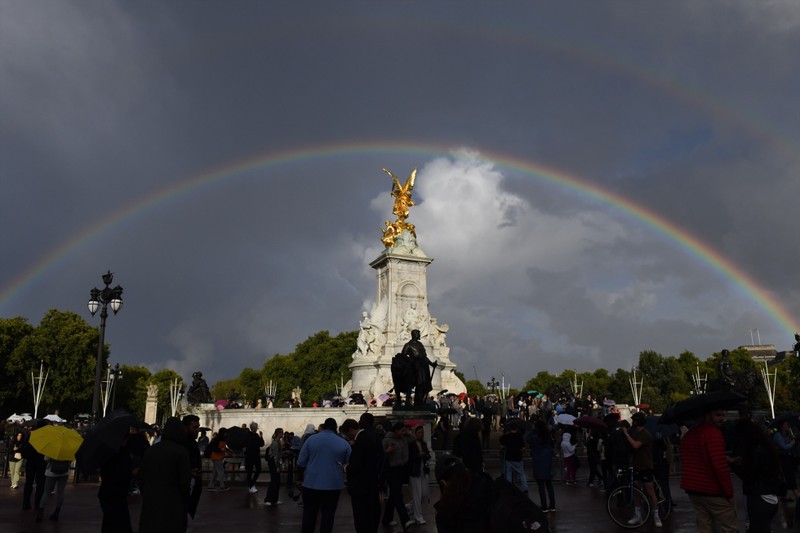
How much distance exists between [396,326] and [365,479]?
45.0 metres

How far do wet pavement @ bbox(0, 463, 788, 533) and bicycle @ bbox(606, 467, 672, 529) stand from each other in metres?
0.17

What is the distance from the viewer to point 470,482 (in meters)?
4.77

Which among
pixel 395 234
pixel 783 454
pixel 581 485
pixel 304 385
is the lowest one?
pixel 581 485

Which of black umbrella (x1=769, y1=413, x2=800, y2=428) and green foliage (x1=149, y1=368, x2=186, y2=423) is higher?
green foliage (x1=149, y1=368, x2=186, y2=423)

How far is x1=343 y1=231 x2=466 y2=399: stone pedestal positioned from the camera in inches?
2000

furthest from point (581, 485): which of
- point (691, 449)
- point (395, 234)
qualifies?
point (395, 234)

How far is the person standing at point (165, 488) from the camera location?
21.4ft

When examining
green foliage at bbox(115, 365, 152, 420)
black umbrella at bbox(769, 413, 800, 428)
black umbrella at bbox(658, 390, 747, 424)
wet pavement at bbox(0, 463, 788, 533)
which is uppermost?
green foliage at bbox(115, 365, 152, 420)

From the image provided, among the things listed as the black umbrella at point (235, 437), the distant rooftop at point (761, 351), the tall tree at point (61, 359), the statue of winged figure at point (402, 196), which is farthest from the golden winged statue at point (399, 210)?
the distant rooftop at point (761, 351)

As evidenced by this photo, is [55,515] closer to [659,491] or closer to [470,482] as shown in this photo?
[470,482]

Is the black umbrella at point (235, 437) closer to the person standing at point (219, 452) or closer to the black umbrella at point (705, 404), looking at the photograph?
the person standing at point (219, 452)

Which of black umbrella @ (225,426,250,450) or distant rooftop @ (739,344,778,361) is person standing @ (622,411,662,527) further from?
distant rooftop @ (739,344,778,361)

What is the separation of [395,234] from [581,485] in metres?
44.0

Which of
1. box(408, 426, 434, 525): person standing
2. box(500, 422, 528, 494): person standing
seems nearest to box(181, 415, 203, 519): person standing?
box(408, 426, 434, 525): person standing
